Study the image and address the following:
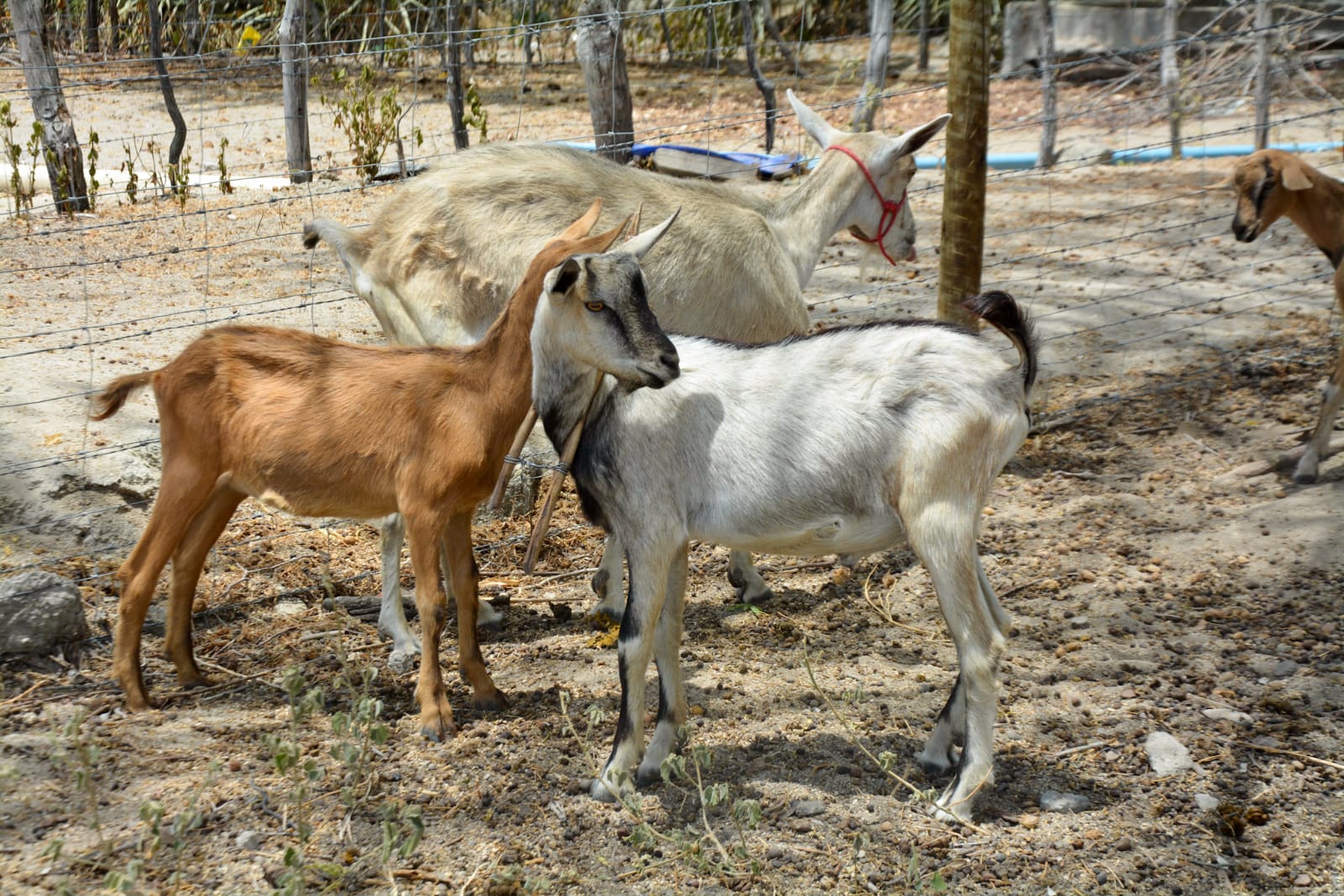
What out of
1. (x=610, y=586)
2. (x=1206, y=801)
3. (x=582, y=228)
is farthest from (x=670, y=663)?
(x=1206, y=801)

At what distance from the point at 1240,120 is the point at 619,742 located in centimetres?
1461

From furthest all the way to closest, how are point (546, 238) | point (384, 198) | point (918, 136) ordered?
point (384, 198) < point (918, 136) < point (546, 238)

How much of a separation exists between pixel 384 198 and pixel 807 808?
709 cm

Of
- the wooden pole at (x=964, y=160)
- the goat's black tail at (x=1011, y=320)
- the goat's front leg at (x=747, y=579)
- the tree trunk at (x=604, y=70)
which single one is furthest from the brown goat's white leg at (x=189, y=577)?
the tree trunk at (x=604, y=70)

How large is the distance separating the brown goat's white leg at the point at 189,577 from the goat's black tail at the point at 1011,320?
2.61m

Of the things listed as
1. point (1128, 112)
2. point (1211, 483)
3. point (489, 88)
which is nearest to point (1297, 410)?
point (1211, 483)

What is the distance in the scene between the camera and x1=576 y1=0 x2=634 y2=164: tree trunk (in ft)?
24.7

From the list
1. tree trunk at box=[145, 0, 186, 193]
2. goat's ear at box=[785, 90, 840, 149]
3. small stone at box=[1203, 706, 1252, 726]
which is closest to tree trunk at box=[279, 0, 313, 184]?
tree trunk at box=[145, 0, 186, 193]

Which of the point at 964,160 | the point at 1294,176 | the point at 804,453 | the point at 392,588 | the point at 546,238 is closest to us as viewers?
the point at 804,453

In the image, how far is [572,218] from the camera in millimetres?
5203

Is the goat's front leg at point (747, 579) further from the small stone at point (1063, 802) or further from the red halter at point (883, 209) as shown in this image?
the red halter at point (883, 209)

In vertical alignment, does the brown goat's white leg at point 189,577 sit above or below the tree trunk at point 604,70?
below

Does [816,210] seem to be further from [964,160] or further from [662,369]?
[662,369]

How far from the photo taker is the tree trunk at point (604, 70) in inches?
297
